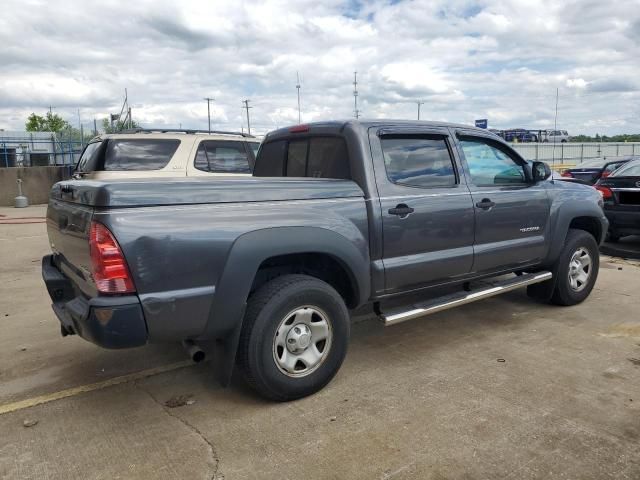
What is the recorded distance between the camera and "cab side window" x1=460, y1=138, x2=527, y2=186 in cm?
463

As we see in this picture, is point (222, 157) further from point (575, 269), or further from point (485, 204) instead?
point (575, 269)

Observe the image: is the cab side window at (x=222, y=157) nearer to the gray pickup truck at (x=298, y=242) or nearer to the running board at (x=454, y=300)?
the gray pickup truck at (x=298, y=242)

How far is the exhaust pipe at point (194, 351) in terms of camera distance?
3.31m

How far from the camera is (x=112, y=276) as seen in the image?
2836 millimetres

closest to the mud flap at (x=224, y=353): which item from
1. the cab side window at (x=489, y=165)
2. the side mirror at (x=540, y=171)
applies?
the cab side window at (x=489, y=165)

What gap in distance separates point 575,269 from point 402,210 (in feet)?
8.80

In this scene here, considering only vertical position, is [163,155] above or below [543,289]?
above

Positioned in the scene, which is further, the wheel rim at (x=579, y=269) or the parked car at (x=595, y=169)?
the parked car at (x=595, y=169)

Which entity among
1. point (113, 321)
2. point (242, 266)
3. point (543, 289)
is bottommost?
point (543, 289)

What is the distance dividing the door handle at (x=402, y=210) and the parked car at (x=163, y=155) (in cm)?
491

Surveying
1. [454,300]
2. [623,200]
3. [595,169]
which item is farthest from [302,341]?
[595,169]

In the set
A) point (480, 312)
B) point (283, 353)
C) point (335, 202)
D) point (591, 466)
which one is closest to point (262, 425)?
point (283, 353)

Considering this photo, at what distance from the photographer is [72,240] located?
3.28 meters

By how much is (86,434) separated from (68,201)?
4.72ft
